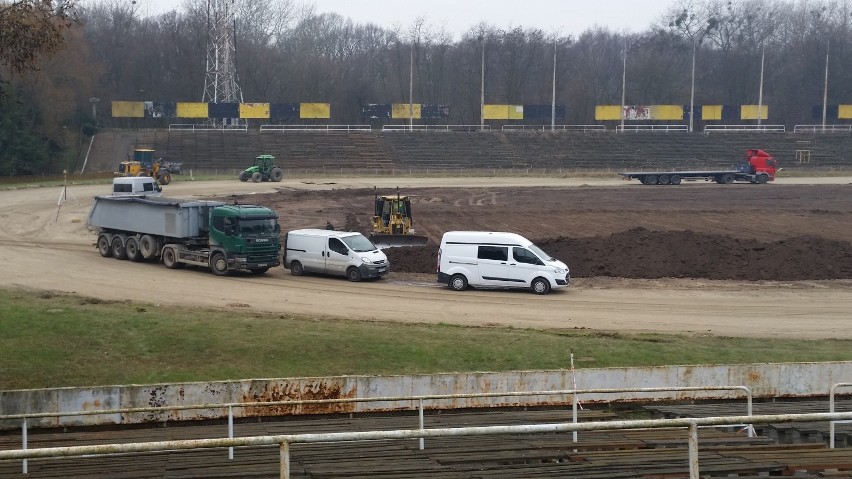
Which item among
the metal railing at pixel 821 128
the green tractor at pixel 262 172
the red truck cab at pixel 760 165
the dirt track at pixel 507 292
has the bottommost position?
the dirt track at pixel 507 292

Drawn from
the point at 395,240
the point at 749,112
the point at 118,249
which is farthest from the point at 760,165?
the point at 118,249

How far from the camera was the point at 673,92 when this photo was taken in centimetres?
12306

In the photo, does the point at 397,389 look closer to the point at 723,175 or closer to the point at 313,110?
the point at 723,175

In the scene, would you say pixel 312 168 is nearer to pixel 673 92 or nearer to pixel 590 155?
pixel 590 155

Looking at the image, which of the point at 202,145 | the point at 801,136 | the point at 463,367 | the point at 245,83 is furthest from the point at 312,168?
the point at 463,367

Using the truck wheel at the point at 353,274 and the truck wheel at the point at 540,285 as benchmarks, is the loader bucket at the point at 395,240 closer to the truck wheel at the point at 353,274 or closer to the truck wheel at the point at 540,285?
the truck wheel at the point at 353,274

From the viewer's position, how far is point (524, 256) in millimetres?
28797

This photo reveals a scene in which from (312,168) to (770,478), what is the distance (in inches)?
2966

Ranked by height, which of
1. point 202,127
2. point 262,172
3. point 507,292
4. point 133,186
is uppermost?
point 202,127

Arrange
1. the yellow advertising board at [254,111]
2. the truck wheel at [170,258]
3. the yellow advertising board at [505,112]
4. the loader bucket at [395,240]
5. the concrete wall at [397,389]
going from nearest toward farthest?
the concrete wall at [397,389] < the truck wheel at [170,258] < the loader bucket at [395,240] < the yellow advertising board at [254,111] < the yellow advertising board at [505,112]

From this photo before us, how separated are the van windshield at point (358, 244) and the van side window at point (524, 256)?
5.03 m

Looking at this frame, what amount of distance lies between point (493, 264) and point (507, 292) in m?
1.03

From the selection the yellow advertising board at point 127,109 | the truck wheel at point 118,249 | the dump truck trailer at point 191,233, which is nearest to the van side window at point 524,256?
the dump truck trailer at point 191,233

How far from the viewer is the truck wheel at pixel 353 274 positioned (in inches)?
1197
